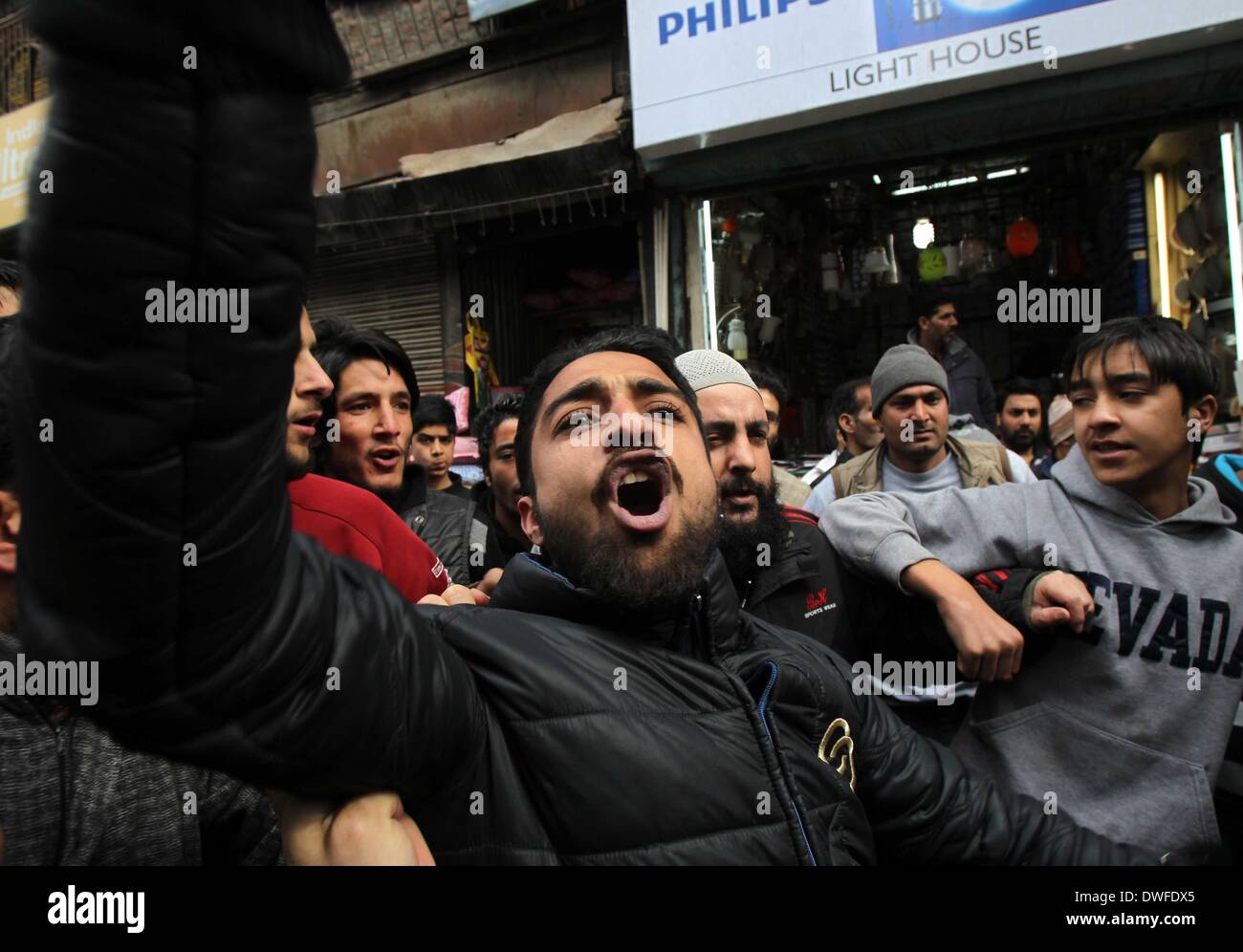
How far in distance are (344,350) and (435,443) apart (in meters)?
2.11

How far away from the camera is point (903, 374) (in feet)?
13.1

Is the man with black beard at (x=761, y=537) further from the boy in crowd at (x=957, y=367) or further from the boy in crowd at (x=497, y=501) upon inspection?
the boy in crowd at (x=957, y=367)

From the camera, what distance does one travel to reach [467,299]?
8.34 m

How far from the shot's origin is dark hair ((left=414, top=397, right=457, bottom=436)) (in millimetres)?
5301

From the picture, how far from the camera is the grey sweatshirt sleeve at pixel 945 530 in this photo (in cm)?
234

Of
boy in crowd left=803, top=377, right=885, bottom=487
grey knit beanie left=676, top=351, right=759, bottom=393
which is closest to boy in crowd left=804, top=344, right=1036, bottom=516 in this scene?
boy in crowd left=803, top=377, right=885, bottom=487

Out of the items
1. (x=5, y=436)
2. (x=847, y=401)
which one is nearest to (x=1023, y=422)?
(x=847, y=401)

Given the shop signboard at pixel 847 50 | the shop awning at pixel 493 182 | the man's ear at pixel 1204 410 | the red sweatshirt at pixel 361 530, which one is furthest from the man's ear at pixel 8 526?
the shop signboard at pixel 847 50

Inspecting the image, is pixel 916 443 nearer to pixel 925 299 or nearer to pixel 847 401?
pixel 847 401

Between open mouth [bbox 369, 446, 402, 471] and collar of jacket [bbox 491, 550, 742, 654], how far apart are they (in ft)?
5.48

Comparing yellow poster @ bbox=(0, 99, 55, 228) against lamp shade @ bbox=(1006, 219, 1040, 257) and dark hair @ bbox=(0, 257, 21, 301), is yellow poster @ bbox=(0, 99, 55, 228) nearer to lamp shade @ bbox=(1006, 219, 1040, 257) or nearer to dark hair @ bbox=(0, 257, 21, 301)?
dark hair @ bbox=(0, 257, 21, 301)
